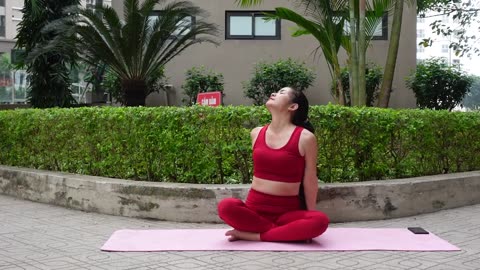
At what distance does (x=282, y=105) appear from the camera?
517cm

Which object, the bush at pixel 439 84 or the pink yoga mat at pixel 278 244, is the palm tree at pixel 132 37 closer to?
the bush at pixel 439 84

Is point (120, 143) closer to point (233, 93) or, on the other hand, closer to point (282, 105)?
point (282, 105)

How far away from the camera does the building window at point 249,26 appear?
16.3 meters

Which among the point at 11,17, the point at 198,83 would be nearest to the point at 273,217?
the point at 198,83

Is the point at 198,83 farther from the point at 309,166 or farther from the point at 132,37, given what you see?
the point at 309,166

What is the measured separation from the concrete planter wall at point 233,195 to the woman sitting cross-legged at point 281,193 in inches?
39.5

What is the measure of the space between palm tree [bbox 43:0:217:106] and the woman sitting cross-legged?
7651mm

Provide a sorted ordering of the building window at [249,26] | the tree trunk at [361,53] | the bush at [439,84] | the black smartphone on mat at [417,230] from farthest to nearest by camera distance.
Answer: the building window at [249,26] < the bush at [439,84] < the tree trunk at [361,53] < the black smartphone on mat at [417,230]

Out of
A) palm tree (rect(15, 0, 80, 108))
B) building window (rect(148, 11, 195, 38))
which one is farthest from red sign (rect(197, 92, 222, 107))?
palm tree (rect(15, 0, 80, 108))

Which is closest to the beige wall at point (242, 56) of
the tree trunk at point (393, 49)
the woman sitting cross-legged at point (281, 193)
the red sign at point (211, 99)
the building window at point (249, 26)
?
the building window at point (249, 26)

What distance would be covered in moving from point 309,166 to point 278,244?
0.75 m

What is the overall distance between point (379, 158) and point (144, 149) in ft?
9.41

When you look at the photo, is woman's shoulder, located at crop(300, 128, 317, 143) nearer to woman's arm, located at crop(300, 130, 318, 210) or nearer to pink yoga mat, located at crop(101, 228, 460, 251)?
woman's arm, located at crop(300, 130, 318, 210)

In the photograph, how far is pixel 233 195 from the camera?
19.9ft
